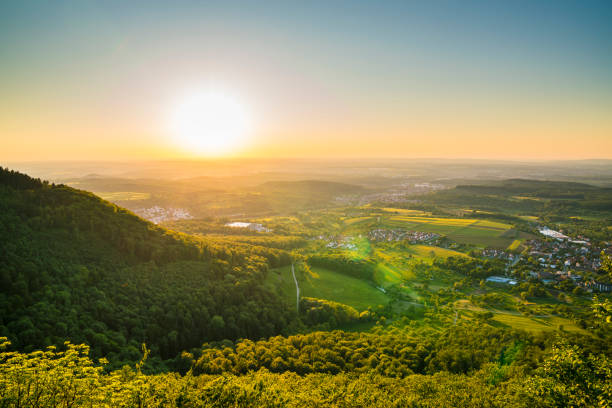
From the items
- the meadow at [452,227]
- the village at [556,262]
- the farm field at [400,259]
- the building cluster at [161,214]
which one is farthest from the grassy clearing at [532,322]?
the building cluster at [161,214]

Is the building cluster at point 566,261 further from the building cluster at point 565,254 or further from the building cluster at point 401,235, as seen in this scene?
the building cluster at point 401,235

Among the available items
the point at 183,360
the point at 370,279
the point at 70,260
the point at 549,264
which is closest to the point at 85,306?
the point at 70,260

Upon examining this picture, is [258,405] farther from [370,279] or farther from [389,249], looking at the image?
[389,249]

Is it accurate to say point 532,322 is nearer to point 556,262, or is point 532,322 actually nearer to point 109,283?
point 556,262

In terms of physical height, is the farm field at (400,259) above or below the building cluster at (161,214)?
below

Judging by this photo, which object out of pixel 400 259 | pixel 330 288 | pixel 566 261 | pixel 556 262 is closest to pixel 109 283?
pixel 330 288

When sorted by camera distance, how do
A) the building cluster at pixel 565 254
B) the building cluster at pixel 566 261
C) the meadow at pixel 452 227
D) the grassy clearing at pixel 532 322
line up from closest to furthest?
the grassy clearing at pixel 532 322, the building cluster at pixel 566 261, the building cluster at pixel 565 254, the meadow at pixel 452 227
